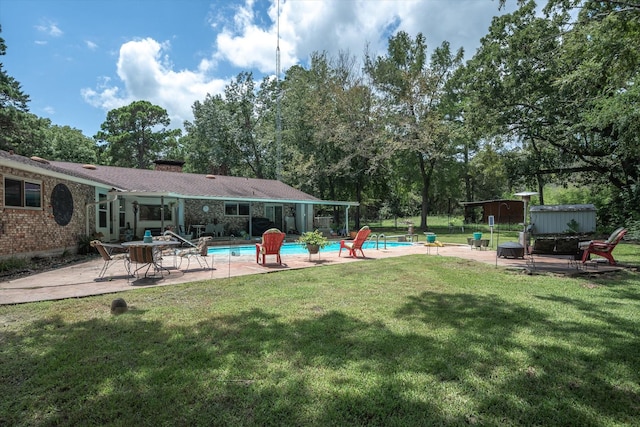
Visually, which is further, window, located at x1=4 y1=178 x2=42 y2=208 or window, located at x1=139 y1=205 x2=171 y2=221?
Result: window, located at x1=139 y1=205 x2=171 y2=221

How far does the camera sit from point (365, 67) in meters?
25.3

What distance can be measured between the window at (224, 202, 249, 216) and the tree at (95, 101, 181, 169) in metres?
26.5

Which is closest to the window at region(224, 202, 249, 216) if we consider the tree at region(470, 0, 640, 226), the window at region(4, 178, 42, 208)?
the window at region(4, 178, 42, 208)

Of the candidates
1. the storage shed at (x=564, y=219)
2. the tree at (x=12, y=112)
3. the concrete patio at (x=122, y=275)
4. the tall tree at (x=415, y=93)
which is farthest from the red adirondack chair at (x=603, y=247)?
the tree at (x=12, y=112)

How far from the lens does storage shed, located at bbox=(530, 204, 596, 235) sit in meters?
12.8

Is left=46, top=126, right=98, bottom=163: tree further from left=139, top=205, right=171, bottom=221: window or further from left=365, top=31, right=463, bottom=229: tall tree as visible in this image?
left=365, top=31, right=463, bottom=229: tall tree

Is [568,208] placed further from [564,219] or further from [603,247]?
[603,247]

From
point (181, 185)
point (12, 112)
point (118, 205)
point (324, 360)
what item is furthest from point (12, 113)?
point (324, 360)

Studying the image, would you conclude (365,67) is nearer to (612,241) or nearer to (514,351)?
(612,241)

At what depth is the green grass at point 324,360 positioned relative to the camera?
2500 mm

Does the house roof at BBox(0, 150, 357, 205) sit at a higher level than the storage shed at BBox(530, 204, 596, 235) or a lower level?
higher

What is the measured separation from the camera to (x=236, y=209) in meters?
20.5

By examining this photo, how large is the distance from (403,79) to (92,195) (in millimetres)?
20915

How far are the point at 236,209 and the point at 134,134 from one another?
28413 mm
